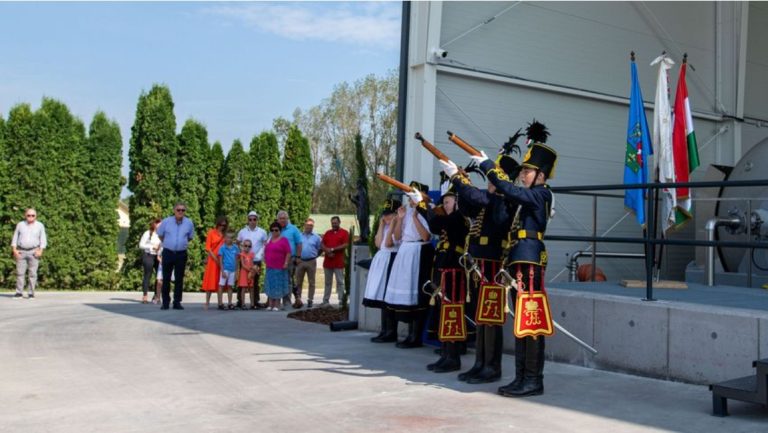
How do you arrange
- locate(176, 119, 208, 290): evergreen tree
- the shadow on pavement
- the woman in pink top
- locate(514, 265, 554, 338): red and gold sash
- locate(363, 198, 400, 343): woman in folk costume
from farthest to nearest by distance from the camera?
locate(176, 119, 208, 290): evergreen tree, the woman in pink top, locate(363, 198, 400, 343): woman in folk costume, locate(514, 265, 554, 338): red and gold sash, the shadow on pavement

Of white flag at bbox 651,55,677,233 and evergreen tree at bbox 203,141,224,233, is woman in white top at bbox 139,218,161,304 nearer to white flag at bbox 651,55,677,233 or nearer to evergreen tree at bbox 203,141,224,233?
evergreen tree at bbox 203,141,224,233

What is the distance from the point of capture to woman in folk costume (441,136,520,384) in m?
6.49

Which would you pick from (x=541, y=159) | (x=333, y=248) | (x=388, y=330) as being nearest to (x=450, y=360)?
(x=388, y=330)

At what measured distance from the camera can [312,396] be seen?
20.1 ft

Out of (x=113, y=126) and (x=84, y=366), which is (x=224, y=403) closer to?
(x=84, y=366)

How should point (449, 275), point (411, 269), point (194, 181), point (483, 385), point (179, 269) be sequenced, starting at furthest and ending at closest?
point (194, 181) < point (179, 269) < point (411, 269) < point (449, 275) < point (483, 385)

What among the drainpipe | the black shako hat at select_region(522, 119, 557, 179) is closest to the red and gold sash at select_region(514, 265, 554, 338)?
the black shako hat at select_region(522, 119, 557, 179)

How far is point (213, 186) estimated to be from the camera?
2003cm

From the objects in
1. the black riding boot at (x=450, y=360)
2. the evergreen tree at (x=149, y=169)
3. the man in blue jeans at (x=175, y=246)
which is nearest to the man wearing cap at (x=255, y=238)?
the man in blue jeans at (x=175, y=246)

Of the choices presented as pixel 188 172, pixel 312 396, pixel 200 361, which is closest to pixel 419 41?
pixel 200 361

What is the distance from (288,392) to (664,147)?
7.33 meters

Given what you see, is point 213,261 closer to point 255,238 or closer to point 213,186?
point 255,238

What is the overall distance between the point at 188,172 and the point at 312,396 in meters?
14.4

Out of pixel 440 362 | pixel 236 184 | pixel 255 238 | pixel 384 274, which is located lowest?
pixel 440 362
